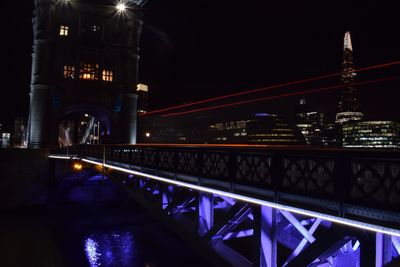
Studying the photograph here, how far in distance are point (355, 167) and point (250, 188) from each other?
9.67 ft

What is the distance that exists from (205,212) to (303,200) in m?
5.07

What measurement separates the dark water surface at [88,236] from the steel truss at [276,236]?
6.13m

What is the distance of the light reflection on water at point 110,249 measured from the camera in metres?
19.7

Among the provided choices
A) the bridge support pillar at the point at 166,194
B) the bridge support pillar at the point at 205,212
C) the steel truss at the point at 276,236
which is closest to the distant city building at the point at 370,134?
the bridge support pillar at the point at 166,194

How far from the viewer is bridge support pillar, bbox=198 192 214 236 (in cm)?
1177

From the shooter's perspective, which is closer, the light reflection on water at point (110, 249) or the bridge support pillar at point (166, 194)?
the bridge support pillar at point (166, 194)

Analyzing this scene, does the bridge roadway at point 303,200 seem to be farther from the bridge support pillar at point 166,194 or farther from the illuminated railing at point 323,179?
the bridge support pillar at point 166,194

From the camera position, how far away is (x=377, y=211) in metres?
5.99

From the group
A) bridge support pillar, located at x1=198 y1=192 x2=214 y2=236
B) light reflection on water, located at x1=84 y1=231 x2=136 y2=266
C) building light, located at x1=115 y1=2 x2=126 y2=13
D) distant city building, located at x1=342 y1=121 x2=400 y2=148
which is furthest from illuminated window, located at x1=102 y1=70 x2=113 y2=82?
bridge support pillar, located at x1=198 y1=192 x2=214 y2=236

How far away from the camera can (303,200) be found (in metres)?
7.48

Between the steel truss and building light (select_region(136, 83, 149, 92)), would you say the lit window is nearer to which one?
the steel truss

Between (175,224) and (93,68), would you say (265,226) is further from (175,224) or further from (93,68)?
(93,68)

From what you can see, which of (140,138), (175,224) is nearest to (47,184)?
(140,138)

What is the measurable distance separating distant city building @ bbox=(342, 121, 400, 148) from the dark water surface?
26.0 meters
